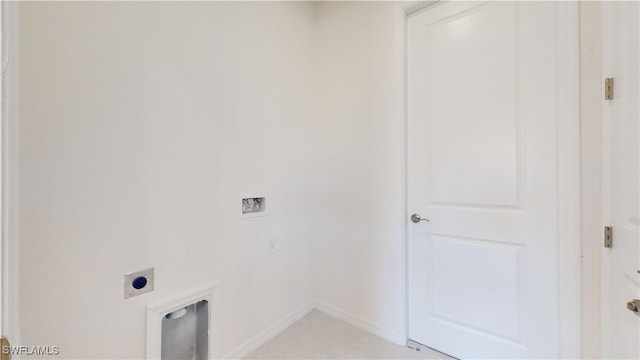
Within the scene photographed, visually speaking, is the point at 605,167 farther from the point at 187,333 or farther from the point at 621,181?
the point at 187,333

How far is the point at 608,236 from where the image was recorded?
1.17 meters

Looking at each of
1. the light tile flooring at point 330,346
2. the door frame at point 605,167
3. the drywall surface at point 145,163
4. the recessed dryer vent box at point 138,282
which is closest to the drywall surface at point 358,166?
the light tile flooring at point 330,346

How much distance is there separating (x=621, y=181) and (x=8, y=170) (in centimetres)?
192

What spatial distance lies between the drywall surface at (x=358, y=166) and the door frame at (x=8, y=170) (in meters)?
1.75

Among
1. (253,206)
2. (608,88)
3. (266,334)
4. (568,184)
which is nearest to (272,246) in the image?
(253,206)

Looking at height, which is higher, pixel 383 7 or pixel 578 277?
pixel 383 7

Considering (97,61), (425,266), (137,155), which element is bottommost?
(425,266)

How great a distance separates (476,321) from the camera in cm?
162

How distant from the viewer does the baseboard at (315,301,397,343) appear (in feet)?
6.27

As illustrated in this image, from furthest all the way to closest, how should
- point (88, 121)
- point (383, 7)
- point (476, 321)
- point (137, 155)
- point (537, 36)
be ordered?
point (383, 7) → point (476, 321) → point (537, 36) → point (137, 155) → point (88, 121)

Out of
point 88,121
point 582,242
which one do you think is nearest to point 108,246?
point 88,121

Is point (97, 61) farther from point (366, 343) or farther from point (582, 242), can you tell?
point (582, 242)

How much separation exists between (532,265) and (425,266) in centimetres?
58

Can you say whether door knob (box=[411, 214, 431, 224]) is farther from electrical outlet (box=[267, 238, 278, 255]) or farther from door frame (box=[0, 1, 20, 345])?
door frame (box=[0, 1, 20, 345])
